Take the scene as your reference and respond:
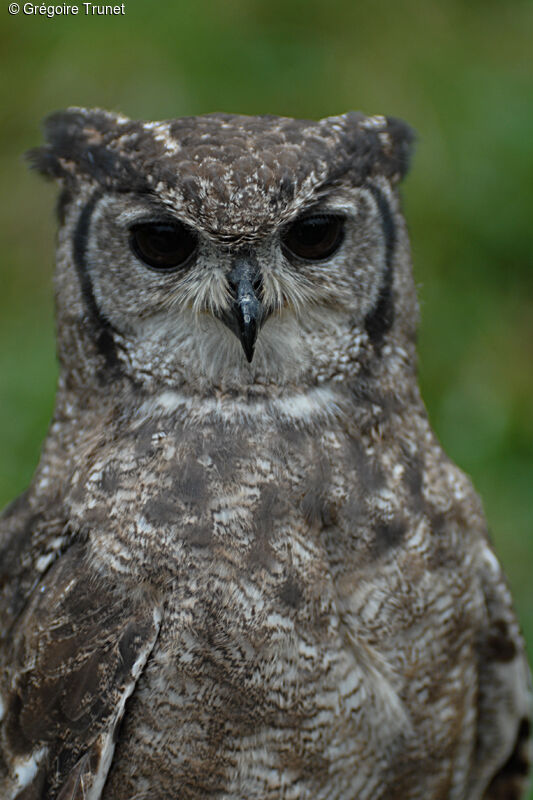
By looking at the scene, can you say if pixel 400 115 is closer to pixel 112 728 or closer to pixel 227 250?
pixel 227 250

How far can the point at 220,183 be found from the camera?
2.04 metres

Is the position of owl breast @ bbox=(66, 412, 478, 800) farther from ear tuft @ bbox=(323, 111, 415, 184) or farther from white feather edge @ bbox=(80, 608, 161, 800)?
ear tuft @ bbox=(323, 111, 415, 184)

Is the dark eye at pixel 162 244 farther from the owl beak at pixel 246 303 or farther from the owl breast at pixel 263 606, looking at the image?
the owl breast at pixel 263 606

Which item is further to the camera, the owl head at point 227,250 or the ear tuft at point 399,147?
the ear tuft at point 399,147

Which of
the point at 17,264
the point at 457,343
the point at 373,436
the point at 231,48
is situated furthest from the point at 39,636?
the point at 231,48

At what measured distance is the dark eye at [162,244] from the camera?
83.7 inches

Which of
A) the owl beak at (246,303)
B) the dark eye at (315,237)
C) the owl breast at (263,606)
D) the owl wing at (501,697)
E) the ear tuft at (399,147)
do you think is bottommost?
the owl wing at (501,697)

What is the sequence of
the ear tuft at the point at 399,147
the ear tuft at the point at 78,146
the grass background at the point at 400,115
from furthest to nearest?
the grass background at the point at 400,115 → the ear tuft at the point at 399,147 → the ear tuft at the point at 78,146

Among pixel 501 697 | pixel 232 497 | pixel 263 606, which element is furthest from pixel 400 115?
pixel 263 606

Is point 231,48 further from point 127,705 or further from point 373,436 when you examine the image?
point 127,705

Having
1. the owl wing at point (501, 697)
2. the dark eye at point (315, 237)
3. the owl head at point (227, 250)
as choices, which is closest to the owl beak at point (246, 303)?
the owl head at point (227, 250)

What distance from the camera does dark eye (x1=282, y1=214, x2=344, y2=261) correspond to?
2.15 metres

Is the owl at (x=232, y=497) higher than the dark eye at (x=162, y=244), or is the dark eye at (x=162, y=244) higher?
the dark eye at (x=162, y=244)

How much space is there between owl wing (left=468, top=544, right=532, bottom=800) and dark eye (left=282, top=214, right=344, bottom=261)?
819mm
